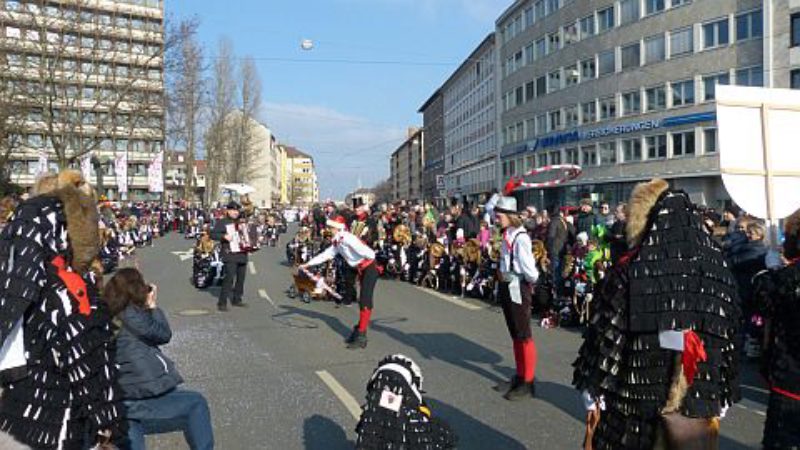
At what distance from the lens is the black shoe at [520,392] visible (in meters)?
6.75

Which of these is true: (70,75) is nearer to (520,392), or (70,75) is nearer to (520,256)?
(520,256)

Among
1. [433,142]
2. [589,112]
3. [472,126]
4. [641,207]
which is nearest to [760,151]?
[641,207]

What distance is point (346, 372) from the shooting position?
7836 millimetres

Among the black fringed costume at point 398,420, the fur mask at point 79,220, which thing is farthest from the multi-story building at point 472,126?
the fur mask at point 79,220

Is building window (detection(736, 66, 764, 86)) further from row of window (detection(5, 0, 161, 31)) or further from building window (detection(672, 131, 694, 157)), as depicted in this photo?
row of window (detection(5, 0, 161, 31))

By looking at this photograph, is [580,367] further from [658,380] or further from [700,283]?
[700,283]

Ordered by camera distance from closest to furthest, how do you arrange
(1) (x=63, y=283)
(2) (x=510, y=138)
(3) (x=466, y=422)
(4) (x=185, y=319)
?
(1) (x=63, y=283), (3) (x=466, y=422), (4) (x=185, y=319), (2) (x=510, y=138)

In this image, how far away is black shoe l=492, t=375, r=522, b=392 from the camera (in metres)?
6.87

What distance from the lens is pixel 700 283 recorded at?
127 inches

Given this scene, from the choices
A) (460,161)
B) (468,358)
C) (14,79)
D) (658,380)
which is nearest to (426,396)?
(468,358)

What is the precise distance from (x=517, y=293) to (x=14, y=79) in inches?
1287

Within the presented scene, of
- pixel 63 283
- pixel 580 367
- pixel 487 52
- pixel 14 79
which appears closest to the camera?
pixel 63 283

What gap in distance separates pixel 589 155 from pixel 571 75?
7.25 meters

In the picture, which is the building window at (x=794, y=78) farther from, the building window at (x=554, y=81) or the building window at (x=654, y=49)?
the building window at (x=554, y=81)
